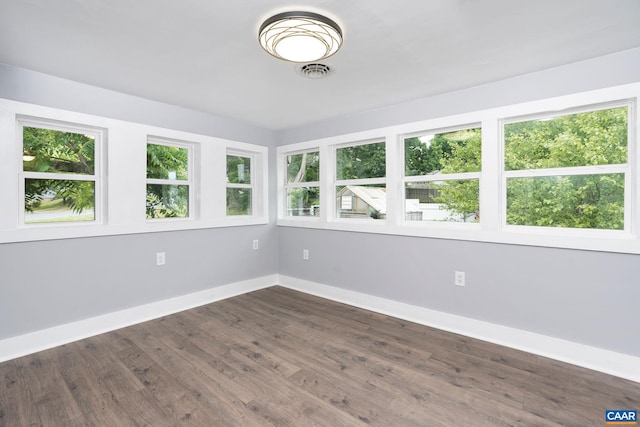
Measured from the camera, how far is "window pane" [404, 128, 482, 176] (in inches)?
120

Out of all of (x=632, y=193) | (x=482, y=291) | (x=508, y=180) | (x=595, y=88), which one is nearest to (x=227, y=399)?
(x=482, y=291)

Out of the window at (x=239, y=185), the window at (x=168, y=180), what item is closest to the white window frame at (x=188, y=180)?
the window at (x=168, y=180)

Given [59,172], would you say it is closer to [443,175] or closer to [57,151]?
[57,151]

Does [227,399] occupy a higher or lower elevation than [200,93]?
lower

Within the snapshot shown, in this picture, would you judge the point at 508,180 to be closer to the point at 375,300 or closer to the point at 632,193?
the point at 632,193

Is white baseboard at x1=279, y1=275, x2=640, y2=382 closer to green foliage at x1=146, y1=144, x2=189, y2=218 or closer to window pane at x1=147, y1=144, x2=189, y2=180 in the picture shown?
green foliage at x1=146, y1=144, x2=189, y2=218

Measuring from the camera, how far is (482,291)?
9.59 ft

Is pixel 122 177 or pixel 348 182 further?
pixel 348 182

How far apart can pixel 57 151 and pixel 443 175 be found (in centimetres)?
378

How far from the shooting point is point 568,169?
8.37 ft

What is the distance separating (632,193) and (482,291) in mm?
1354

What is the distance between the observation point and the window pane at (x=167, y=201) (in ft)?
11.5

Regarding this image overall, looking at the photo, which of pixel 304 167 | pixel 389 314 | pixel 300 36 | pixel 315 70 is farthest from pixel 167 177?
pixel 389 314

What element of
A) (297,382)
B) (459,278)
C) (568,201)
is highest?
Result: (568,201)
